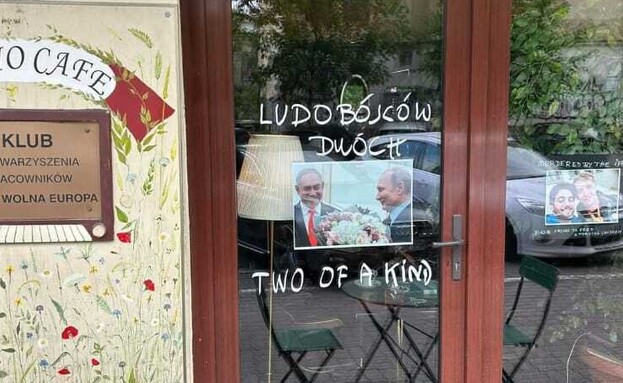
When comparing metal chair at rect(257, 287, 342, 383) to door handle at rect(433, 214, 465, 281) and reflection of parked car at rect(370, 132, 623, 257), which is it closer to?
door handle at rect(433, 214, 465, 281)

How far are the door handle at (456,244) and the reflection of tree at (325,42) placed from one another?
609 millimetres

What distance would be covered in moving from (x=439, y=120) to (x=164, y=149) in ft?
3.51

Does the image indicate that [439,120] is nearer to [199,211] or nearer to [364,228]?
[364,228]

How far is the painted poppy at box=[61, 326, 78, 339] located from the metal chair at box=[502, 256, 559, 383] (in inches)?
64.2

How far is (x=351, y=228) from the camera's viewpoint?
240 centimetres

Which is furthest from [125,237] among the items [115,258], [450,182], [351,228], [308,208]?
[450,182]

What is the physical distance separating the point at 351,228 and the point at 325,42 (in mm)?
706

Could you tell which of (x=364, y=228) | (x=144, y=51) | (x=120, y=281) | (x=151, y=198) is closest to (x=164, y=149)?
(x=151, y=198)

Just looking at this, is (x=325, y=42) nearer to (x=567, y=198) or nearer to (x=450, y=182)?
(x=450, y=182)

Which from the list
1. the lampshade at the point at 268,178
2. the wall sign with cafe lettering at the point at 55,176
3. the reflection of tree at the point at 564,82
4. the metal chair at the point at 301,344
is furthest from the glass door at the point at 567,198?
the wall sign with cafe lettering at the point at 55,176

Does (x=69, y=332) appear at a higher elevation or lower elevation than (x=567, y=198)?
lower

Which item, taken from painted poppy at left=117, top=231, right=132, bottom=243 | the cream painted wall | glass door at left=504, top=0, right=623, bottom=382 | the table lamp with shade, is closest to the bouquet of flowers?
the table lamp with shade

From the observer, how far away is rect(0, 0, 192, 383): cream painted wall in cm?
177

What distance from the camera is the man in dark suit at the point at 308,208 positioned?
7.75ft
